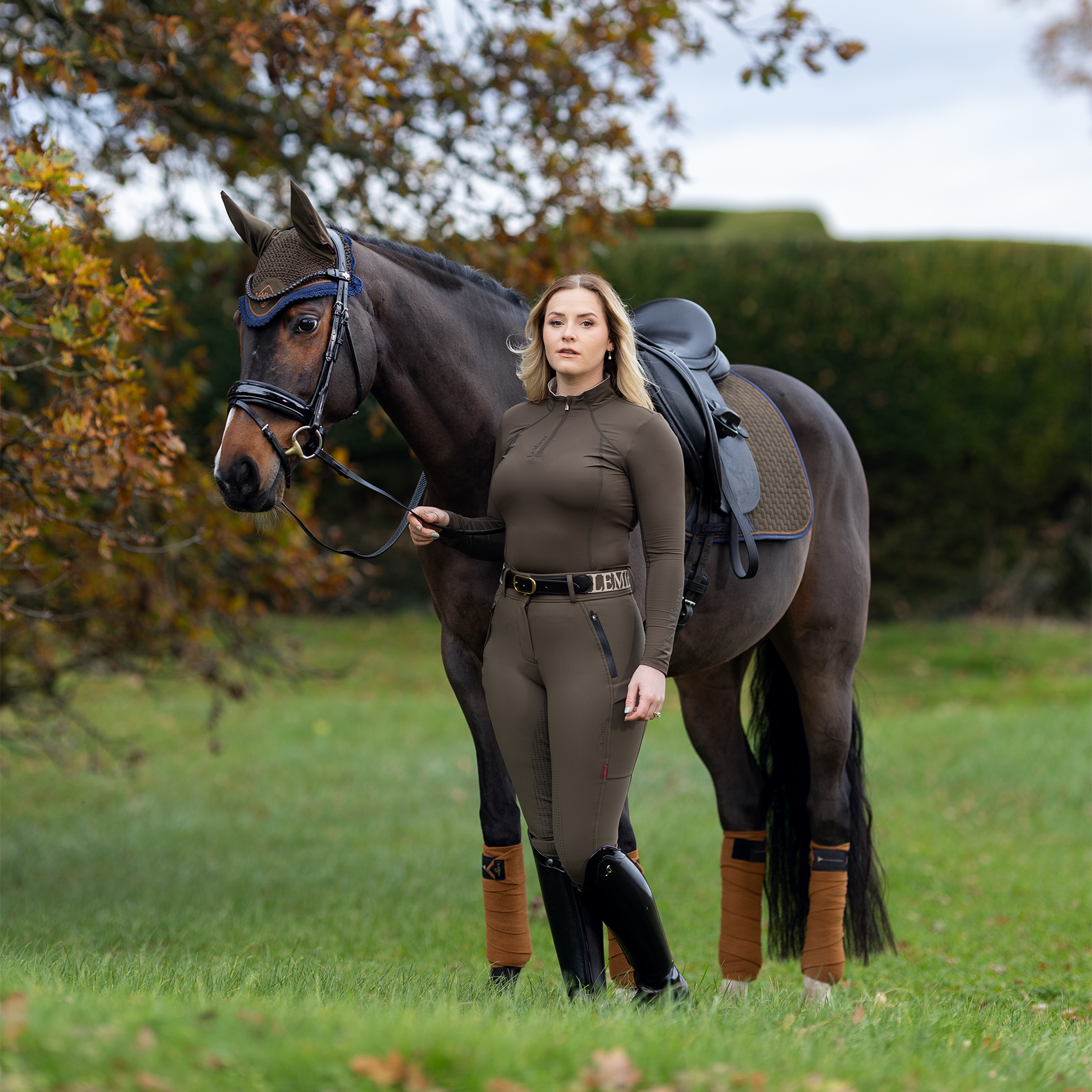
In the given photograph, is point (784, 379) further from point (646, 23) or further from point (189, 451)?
point (189, 451)

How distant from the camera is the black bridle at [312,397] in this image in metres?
2.89

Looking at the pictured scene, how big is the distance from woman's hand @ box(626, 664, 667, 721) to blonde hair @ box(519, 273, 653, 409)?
73 centimetres

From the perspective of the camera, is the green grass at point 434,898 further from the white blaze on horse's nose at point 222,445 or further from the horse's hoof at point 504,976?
the white blaze on horse's nose at point 222,445

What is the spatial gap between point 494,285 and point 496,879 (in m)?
1.89

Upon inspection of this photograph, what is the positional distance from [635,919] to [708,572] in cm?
118

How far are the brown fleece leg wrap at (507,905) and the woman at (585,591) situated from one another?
41cm

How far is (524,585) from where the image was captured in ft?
9.64

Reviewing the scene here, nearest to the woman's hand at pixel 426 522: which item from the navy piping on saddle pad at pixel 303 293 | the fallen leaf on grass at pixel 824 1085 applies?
the navy piping on saddle pad at pixel 303 293

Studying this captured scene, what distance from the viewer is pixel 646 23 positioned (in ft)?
18.2

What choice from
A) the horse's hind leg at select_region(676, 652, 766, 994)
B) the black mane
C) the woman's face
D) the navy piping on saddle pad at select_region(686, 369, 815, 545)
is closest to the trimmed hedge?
the navy piping on saddle pad at select_region(686, 369, 815, 545)

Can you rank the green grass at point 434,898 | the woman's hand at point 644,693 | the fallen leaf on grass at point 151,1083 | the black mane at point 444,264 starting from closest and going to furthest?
1. the fallen leaf on grass at point 151,1083
2. the green grass at point 434,898
3. the woman's hand at point 644,693
4. the black mane at point 444,264

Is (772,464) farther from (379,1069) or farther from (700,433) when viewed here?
(379,1069)

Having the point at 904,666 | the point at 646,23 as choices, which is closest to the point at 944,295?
the point at 904,666

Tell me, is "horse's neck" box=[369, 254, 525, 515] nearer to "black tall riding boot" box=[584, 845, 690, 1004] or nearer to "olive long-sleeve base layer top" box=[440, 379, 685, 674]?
"olive long-sleeve base layer top" box=[440, 379, 685, 674]
